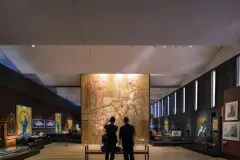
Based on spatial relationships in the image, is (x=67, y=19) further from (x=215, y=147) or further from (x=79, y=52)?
(x=215, y=147)

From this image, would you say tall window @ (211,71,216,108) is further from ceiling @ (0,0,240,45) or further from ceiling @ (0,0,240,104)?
ceiling @ (0,0,240,45)

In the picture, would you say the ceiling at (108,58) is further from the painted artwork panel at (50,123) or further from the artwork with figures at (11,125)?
the painted artwork panel at (50,123)

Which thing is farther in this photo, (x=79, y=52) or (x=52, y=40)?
(x=79, y=52)

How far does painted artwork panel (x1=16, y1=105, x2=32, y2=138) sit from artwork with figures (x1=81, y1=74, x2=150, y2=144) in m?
3.66

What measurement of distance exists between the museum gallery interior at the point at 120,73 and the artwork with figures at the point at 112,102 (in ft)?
0.22

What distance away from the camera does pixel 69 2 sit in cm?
812

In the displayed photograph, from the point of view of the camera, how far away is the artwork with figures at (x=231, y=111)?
35.8 feet

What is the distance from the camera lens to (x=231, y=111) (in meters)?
11.3

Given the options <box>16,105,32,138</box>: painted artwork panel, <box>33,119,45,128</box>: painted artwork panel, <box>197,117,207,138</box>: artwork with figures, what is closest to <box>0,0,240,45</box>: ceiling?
<box>16,105,32,138</box>: painted artwork panel

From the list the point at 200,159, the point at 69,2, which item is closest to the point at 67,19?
the point at 69,2

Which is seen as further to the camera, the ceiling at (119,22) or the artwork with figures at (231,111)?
the artwork with figures at (231,111)

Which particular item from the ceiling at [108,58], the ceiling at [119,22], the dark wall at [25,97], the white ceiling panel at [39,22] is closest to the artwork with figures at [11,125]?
the dark wall at [25,97]

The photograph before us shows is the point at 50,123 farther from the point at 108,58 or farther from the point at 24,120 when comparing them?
the point at 108,58

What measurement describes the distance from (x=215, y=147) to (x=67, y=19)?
1081cm
